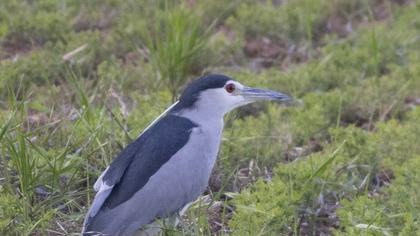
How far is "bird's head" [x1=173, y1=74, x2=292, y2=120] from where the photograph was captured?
5.94 meters

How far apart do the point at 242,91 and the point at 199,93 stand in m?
0.31

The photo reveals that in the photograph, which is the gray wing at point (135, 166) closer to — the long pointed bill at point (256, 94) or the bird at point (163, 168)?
the bird at point (163, 168)

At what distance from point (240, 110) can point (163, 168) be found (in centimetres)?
209

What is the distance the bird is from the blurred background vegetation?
172mm

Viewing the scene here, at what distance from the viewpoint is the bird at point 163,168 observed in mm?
5207

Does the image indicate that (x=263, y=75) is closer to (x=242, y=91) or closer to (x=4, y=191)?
(x=242, y=91)

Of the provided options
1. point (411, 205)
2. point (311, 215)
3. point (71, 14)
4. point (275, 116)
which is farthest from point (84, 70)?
point (411, 205)

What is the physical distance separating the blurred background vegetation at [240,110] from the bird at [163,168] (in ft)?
0.56

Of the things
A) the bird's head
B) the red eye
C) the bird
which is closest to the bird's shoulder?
the bird

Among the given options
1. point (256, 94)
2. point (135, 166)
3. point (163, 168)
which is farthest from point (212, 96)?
point (135, 166)

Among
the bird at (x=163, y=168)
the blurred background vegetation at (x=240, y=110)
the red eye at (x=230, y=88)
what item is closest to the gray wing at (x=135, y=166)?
the bird at (x=163, y=168)

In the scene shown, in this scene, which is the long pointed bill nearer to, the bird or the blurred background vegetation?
the bird

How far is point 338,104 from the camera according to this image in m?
7.39

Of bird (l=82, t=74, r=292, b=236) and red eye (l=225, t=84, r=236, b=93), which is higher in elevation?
red eye (l=225, t=84, r=236, b=93)
